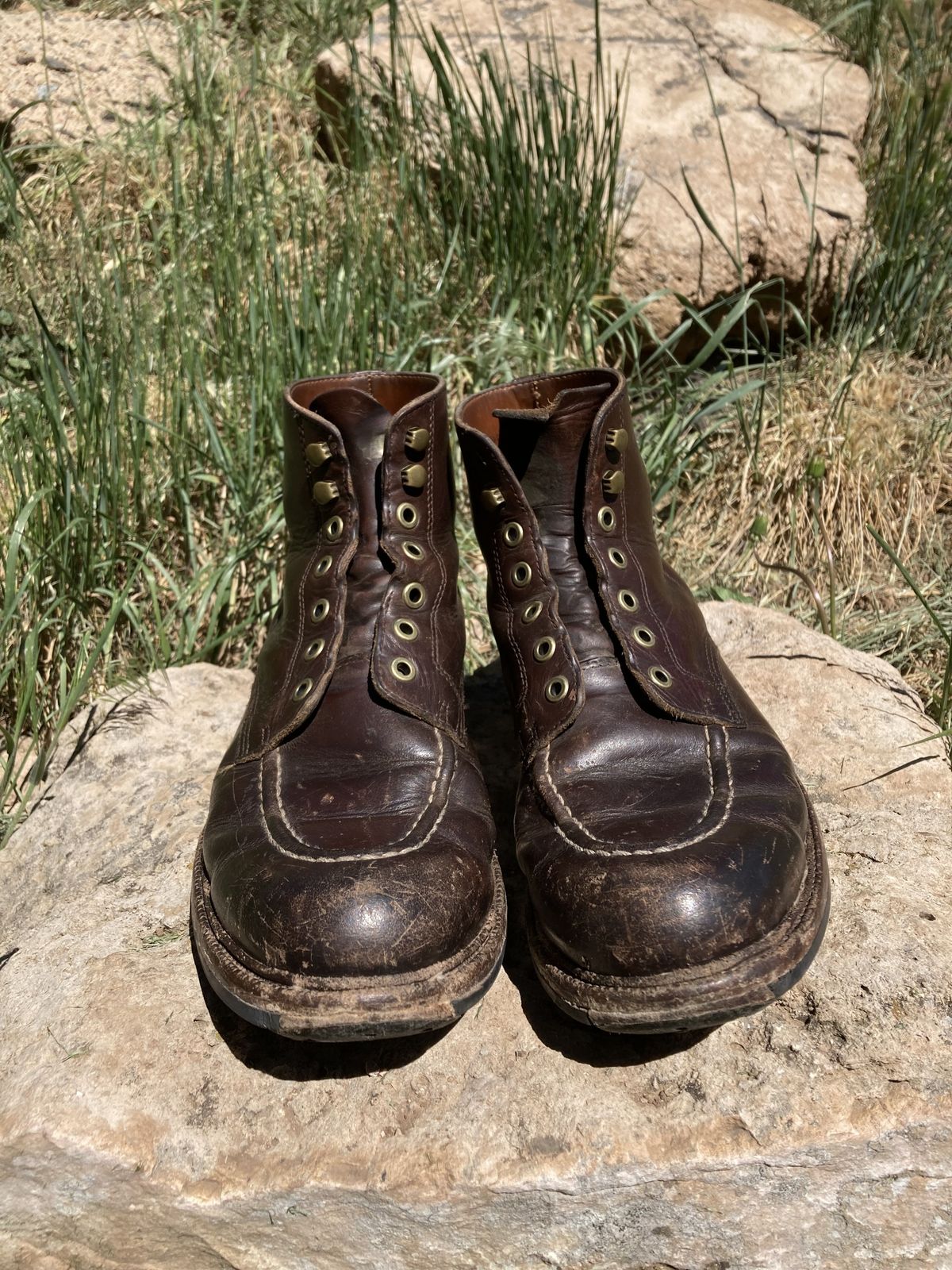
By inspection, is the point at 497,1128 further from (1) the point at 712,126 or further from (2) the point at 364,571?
(1) the point at 712,126

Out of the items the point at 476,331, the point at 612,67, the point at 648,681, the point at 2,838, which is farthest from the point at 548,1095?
the point at 612,67

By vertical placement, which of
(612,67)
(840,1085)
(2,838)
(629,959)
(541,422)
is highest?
(612,67)

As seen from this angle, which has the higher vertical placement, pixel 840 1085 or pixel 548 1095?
pixel 840 1085

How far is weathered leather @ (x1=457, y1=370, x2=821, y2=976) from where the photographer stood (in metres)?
→ 1.48

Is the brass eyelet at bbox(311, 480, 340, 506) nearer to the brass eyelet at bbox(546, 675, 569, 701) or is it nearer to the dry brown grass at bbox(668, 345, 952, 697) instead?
the brass eyelet at bbox(546, 675, 569, 701)

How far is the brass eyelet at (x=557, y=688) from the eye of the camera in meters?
1.82

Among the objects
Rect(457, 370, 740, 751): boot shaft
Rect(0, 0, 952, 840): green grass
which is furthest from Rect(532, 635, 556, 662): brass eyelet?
Rect(0, 0, 952, 840): green grass

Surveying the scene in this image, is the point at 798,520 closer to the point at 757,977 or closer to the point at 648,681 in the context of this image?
the point at 648,681

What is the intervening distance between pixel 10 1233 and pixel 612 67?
4076mm

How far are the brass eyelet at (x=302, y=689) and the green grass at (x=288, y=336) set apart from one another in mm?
805

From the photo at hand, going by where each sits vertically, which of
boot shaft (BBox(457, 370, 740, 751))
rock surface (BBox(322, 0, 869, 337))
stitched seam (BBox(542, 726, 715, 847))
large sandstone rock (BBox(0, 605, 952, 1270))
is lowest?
large sandstone rock (BBox(0, 605, 952, 1270))

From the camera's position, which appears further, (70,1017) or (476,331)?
(476,331)

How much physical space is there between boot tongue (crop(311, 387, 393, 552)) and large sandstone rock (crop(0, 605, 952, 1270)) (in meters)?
0.84

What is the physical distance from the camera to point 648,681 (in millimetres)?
1809
